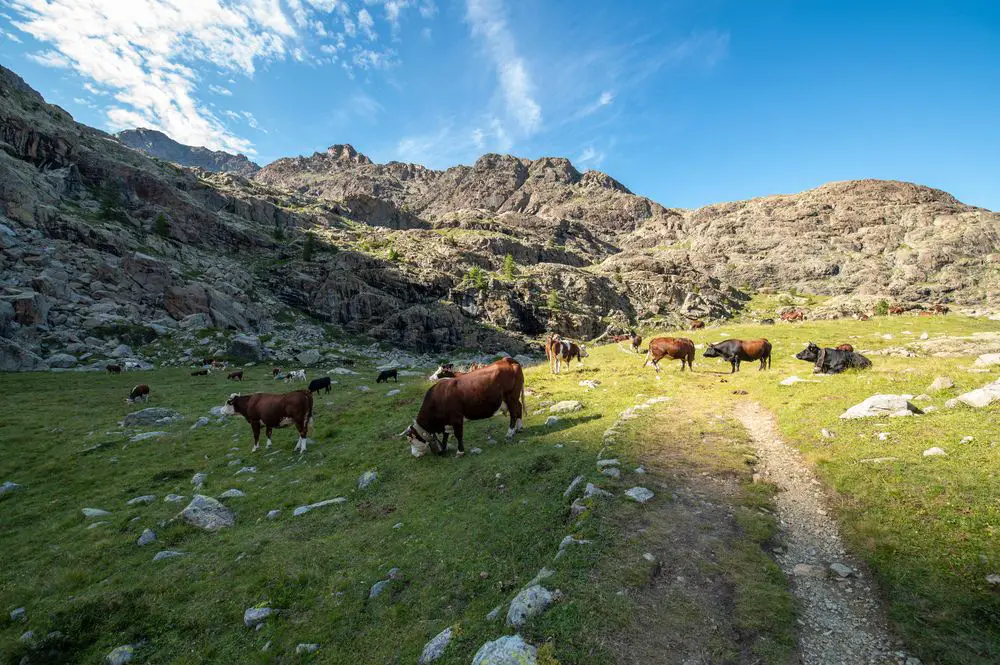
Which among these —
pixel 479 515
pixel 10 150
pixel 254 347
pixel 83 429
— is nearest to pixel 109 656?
pixel 479 515

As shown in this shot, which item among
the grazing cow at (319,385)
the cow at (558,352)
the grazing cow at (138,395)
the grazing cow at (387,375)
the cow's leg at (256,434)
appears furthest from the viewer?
the grazing cow at (387,375)

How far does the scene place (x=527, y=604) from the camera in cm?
593

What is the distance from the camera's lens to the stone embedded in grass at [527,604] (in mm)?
5750

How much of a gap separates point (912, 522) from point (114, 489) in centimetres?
2372

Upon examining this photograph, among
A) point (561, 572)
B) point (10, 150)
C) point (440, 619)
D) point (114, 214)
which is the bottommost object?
point (440, 619)

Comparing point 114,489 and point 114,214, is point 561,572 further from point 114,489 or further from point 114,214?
point 114,214

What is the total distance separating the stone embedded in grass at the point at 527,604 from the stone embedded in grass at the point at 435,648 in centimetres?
96

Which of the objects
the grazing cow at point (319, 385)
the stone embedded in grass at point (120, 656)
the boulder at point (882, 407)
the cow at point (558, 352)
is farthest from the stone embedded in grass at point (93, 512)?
the boulder at point (882, 407)

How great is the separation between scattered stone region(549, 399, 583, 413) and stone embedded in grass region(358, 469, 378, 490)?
27.7 feet

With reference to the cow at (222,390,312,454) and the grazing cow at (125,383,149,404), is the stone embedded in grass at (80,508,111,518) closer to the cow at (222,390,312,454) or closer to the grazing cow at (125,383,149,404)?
the cow at (222,390,312,454)

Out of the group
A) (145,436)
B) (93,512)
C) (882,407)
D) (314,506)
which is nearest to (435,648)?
(314,506)

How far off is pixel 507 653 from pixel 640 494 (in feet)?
17.1

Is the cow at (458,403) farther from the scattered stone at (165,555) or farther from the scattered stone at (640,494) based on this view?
the scattered stone at (165,555)

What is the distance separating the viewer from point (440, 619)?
21.9ft
